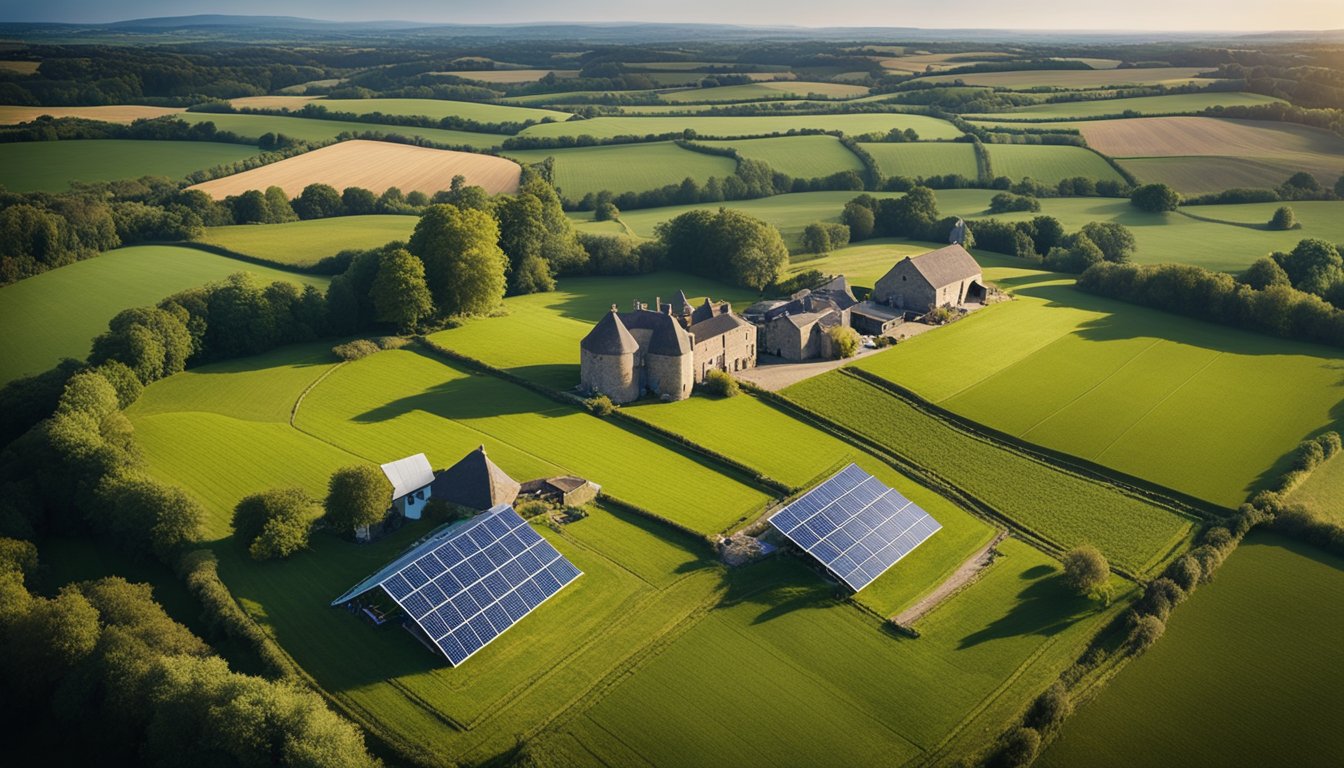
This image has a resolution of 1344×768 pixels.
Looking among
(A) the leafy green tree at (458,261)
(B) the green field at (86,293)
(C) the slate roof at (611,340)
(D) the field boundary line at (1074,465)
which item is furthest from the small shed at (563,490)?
(B) the green field at (86,293)

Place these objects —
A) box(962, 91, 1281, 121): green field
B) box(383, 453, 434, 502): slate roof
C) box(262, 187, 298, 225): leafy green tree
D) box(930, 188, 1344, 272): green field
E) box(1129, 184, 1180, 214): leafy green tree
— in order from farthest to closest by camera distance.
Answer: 1. box(962, 91, 1281, 121): green field
2. box(1129, 184, 1180, 214): leafy green tree
3. box(262, 187, 298, 225): leafy green tree
4. box(930, 188, 1344, 272): green field
5. box(383, 453, 434, 502): slate roof

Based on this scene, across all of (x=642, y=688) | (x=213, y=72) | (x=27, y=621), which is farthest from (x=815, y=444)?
(x=213, y=72)

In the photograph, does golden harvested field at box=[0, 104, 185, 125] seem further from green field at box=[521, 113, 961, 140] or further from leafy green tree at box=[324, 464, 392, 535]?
leafy green tree at box=[324, 464, 392, 535]

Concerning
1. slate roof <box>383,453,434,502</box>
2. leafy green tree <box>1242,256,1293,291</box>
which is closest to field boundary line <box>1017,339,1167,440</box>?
leafy green tree <box>1242,256,1293,291</box>

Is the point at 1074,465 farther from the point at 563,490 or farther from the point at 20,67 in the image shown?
the point at 20,67

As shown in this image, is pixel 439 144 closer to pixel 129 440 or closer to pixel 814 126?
pixel 814 126

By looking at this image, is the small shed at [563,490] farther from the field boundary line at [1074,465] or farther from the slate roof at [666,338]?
the field boundary line at [1074,465]
